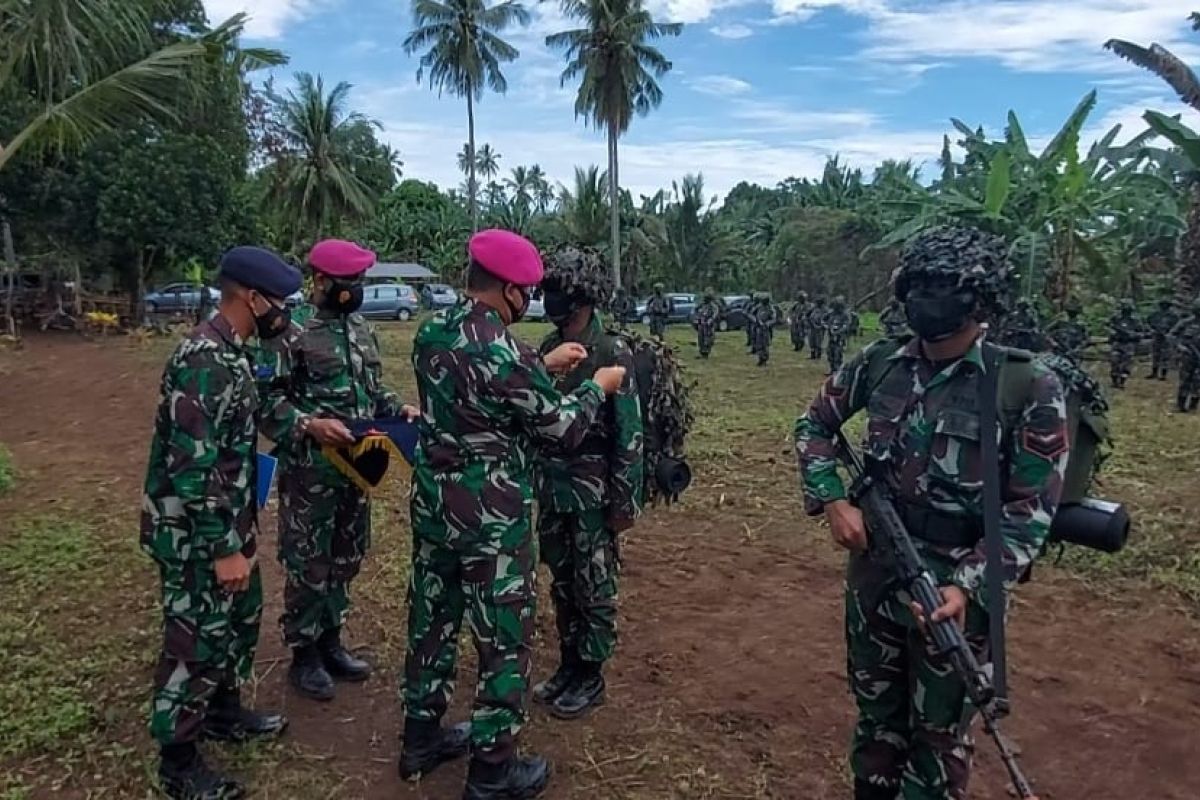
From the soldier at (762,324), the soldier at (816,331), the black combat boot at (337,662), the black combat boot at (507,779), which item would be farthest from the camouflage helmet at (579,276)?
the soldier at (816,331)

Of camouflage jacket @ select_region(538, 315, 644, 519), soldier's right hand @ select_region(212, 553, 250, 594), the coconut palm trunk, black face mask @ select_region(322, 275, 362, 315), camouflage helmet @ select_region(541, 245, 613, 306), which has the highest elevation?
the coconut palm trunk

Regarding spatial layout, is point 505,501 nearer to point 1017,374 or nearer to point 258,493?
point 258,493

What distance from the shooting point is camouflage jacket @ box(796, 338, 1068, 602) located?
220 cm

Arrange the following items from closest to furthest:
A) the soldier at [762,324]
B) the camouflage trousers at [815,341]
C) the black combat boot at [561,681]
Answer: the black combat boot at [561,681] → the soldier at [762,324] → the camouflage trousers at [815,341]

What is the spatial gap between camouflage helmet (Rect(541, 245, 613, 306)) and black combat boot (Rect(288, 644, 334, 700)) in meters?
1.68

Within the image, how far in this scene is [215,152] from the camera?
760 inches

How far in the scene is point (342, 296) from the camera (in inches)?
138

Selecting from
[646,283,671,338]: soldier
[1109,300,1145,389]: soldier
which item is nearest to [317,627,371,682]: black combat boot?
[1109,300,1145,389]: soldier

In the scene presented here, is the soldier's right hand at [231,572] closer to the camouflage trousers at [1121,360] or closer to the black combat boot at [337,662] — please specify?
the black combat boot at [337,662]

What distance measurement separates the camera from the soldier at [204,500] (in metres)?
2.68

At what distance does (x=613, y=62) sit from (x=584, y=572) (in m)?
27.9

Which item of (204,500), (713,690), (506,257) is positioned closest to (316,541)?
(204,500)

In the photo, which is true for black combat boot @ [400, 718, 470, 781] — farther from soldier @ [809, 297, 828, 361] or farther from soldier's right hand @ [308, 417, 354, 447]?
soldier @ [809, 297, 828, 361]

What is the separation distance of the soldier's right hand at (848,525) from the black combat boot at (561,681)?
142 centimetres
